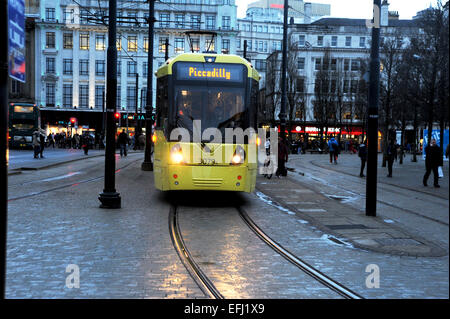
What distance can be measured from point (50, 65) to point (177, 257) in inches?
2521

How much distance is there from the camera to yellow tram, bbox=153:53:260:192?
34.9ft

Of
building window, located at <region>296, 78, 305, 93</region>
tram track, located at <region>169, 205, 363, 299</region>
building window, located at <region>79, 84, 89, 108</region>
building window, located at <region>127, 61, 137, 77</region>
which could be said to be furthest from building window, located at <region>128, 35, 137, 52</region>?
tram track, located at <region>169, 205, 363, 299</region>

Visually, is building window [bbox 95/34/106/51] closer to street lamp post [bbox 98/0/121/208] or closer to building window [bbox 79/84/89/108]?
building window [bbox 79/84/89/108]

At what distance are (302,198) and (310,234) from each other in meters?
4.96

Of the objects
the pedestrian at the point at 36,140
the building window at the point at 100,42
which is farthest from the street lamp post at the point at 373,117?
the building window at the point at 100,42

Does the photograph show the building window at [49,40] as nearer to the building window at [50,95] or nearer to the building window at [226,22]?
the building window at [50,95]

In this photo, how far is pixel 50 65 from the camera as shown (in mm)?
64750

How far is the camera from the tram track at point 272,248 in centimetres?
498

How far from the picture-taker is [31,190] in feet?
44.2

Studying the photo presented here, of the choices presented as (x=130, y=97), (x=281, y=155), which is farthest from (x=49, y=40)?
(x=281, y=155)

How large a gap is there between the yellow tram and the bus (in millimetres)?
35369

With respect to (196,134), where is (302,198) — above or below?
below
